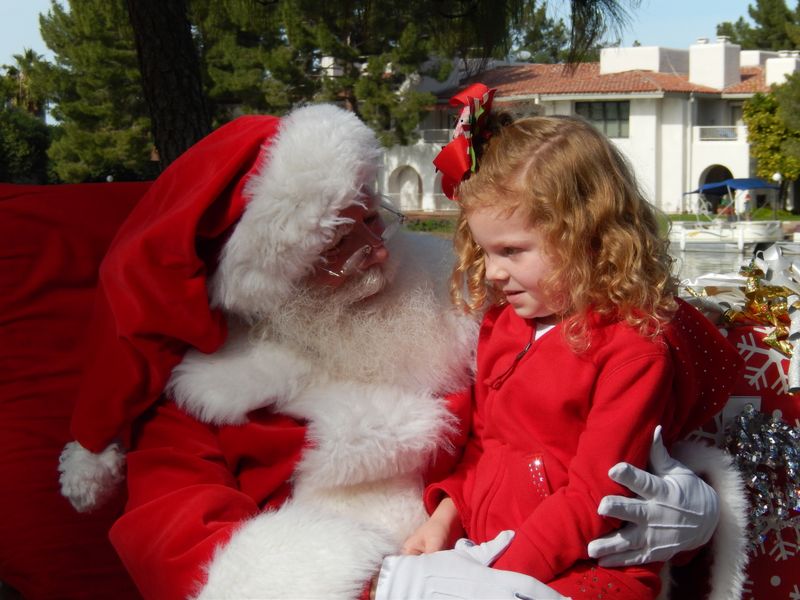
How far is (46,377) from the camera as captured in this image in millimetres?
2371

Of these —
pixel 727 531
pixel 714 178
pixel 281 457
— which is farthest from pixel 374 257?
pixel 714 178

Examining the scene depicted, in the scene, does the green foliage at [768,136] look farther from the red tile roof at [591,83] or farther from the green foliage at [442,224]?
the green foliage at [442,224]

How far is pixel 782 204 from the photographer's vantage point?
3288cm

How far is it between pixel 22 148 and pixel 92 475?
27.1 meters

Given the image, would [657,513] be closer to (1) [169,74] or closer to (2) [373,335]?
(2) [373,335]

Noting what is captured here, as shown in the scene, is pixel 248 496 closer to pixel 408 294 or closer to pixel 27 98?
pixel 408 294

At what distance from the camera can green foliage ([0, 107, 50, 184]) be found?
1014 inches

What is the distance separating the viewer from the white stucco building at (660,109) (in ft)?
104

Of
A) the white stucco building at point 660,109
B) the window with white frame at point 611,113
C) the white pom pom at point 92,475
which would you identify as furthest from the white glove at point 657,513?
the window with white frame at point 611,113

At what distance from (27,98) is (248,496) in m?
41.8

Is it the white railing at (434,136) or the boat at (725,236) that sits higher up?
the white railing at (434,136)

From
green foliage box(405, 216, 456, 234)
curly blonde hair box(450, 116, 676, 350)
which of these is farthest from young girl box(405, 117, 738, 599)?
green foliage box(405, 216, 456, 234)

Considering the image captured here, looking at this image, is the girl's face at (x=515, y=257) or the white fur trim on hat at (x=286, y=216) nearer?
the girl's face at (x=515, y=257)

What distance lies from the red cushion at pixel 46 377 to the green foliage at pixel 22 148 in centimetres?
2396
